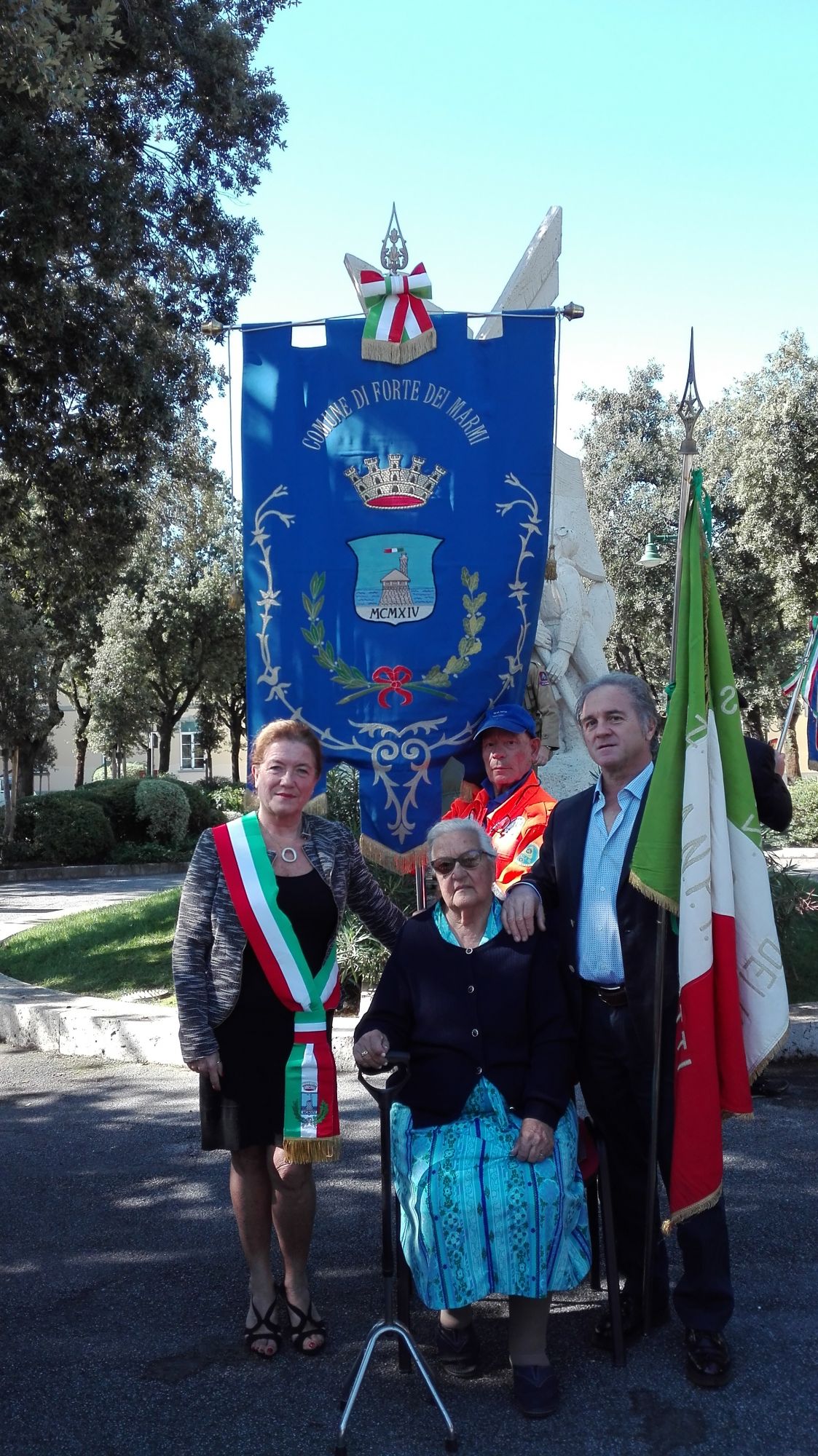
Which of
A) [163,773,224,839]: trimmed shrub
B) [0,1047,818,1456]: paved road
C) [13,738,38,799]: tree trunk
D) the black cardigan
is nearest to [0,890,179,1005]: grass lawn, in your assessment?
[0,1047,818,1456]: paved road

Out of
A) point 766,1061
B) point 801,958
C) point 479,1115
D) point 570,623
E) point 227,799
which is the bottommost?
point 801,958

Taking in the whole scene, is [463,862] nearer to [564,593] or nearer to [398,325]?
[398,325]

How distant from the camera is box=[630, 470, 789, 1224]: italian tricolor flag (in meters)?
3.06

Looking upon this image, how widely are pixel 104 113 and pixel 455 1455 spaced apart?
11561 millimetres

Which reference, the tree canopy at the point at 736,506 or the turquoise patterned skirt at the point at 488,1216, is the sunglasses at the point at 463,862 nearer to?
the turquoise patterned skirt at the point at 488,1216

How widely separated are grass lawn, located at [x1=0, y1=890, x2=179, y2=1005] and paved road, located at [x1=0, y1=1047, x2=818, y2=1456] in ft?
11.3

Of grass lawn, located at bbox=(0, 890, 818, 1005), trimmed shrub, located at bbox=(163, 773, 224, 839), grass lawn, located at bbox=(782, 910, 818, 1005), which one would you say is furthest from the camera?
trimmed shrub, located at bbox=(163, 773, 224, 839)

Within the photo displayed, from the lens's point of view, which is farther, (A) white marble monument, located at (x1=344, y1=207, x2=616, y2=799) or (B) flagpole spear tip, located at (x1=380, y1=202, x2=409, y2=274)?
(A) white marble monument, located at (x1=344, y1=207, x2=616, y2=799)

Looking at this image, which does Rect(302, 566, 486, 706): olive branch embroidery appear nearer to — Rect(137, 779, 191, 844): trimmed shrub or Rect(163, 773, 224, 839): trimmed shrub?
Rect(137, 779, 191, 844): trimmed shrub

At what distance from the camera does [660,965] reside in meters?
3.16

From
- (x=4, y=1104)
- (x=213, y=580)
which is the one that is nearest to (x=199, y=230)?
(x=4, y=1104)

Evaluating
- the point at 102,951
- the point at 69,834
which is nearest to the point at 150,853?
the point at 69,834

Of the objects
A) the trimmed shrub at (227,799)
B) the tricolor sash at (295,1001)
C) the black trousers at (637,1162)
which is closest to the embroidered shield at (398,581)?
the tricolor sash at (295,1001)

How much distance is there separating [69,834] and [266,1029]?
1743 cm
